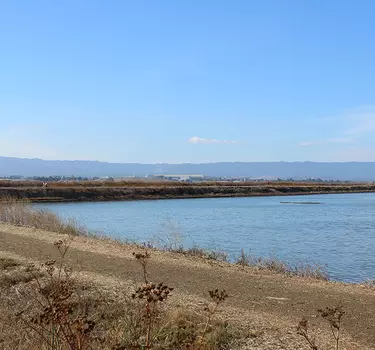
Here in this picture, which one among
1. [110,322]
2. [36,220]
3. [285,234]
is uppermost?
[36,220]

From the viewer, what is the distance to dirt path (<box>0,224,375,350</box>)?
28.7 feet

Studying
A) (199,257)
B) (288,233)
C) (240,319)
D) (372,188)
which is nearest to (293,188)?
(372,188)

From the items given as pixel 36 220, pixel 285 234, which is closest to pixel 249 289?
pixel 36 220

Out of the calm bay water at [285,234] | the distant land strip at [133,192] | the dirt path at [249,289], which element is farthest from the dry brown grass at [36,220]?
the distant land strip at [133,192]

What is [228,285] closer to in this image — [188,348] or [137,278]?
[137,278]

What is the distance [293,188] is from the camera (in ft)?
298

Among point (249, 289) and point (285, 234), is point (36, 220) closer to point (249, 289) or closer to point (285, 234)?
point (285, 234)

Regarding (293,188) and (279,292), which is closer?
(279,292)

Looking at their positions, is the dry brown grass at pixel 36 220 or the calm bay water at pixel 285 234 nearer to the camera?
A: the calm bay water at pixel 285 234

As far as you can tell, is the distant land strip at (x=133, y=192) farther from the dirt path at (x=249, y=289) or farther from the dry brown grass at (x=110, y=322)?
the dry brown grass at (x=110, y=322)

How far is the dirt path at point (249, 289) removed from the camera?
28.7 ft

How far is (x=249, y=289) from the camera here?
11.8 m

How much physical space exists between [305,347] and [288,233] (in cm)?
2254

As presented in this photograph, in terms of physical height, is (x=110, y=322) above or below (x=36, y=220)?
below
